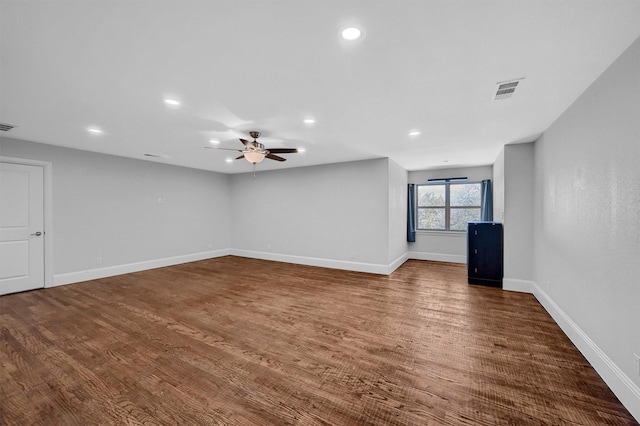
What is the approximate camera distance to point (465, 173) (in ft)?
21.9

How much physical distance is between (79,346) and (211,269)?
3452 mm

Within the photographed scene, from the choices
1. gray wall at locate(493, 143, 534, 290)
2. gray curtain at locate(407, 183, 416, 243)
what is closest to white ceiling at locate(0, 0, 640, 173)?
gray wall at locate(493, 143, 534, 290)

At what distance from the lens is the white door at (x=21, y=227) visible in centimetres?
415

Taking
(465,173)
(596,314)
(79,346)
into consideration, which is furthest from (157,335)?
(465,173)

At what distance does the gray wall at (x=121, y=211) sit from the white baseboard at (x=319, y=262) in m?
1.15

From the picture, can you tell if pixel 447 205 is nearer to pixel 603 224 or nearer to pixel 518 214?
pixel 518 214

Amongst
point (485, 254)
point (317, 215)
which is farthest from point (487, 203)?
point (317, 215)

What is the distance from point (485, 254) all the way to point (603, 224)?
2770 mm

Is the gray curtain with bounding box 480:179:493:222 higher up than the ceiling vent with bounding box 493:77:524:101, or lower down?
lower down

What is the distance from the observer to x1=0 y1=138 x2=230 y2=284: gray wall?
469 cm

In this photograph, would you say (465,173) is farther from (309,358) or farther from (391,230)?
(309,358)

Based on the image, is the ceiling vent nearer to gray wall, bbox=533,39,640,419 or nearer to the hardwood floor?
gray wall, bbox=533,39,640,419

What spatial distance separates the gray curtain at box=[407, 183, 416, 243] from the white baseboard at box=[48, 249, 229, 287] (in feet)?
18.7

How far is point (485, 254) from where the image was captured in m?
4.72
